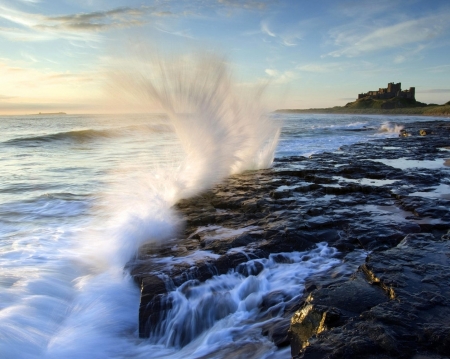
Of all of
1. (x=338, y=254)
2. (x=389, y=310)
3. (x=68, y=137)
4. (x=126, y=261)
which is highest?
(x=389, y=310)

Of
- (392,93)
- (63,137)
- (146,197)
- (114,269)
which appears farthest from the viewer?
(392,93)

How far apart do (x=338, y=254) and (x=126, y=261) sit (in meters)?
3.13

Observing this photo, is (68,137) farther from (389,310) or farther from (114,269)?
(389,310)

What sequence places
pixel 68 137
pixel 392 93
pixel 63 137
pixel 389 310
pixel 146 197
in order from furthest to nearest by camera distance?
→ 1. pixel 392 93
2. pixel 68 137
3. pixel 63 137
4. pixel 146 197
5. pixel 389 310

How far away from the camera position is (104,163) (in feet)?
53.9

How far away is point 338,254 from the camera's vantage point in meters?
4.91

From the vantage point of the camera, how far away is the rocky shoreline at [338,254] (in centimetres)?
263

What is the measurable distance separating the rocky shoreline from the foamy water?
15 cm

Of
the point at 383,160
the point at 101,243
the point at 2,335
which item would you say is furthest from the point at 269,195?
the point at 383,160

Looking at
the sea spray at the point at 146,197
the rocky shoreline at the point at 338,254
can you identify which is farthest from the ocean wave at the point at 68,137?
the rocky shoreline at the point at 338,254

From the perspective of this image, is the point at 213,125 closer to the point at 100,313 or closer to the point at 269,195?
the point at 269,195

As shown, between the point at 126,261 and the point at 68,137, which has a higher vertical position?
the point at 68,137

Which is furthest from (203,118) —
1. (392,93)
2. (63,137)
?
(392,93)

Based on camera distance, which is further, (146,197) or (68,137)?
(68,137)
